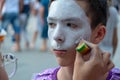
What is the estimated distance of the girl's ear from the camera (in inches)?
79.7

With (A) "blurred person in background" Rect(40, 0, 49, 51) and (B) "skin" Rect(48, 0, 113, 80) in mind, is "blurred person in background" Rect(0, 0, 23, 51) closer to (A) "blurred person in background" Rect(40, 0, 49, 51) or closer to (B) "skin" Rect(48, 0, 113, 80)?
(A) "blurred person in background" Rect(40, 0, 49, 51)

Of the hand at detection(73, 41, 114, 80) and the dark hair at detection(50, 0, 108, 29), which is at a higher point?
the dark hair at detection(50, 0, 108, 29)

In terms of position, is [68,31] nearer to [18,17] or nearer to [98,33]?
[98,33]

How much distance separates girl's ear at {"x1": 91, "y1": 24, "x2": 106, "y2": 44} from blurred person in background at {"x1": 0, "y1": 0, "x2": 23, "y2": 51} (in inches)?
262

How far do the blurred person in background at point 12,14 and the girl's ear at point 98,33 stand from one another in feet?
21.9

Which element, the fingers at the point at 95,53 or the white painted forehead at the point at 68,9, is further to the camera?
the white painted forehead at the point at 68,9

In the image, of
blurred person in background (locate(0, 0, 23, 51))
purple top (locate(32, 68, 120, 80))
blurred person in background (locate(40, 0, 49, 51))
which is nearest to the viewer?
purple top (locate(32, 68, 120, 80))

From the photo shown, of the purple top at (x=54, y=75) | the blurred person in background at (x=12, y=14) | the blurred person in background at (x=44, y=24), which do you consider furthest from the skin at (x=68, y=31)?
the blurred person in background at (x=44, y=24)

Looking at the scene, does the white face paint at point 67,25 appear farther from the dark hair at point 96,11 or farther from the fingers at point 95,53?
the fingers at point 95,53

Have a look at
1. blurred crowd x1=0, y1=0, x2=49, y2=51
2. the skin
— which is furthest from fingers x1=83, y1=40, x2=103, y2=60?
blurred crowd x1=0, y1=0, x2=49, y2=51

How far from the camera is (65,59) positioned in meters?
1.93

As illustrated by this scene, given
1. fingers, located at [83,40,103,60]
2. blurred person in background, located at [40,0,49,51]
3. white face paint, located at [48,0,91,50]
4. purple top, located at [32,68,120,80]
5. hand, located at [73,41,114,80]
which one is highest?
white face paint, located at [48,0,91,50]

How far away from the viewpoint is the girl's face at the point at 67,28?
6.44ft

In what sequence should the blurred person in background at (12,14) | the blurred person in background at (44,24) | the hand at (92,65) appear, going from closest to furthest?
the hand at (92,65)
the blurred person in background at (12,14)
the blurred person in background at (44,24)
